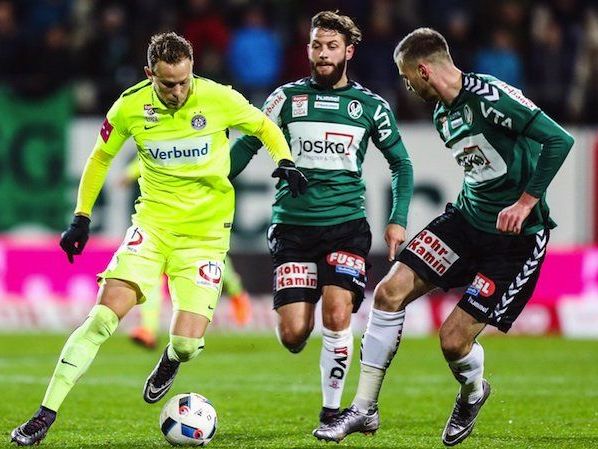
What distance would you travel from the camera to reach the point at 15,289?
16219mm

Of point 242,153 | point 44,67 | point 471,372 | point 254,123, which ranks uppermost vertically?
point 254,123

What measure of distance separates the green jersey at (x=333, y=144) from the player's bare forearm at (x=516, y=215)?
994mm

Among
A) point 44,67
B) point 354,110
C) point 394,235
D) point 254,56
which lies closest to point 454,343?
point 394,235

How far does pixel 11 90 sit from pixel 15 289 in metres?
2.49

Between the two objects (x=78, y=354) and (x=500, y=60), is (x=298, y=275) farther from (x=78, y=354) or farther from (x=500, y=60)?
(x=500, y=60)

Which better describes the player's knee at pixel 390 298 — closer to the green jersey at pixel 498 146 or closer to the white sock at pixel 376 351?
the white sock at pixel 376 351

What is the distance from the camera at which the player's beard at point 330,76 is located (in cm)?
815

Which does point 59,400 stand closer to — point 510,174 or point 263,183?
point 510,174

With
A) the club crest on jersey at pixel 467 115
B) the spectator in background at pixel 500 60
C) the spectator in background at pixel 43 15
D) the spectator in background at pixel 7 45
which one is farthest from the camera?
the spectator in background at pixel 43 15

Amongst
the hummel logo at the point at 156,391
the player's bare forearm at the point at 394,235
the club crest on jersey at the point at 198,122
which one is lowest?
the hummel logo at the point at 156,391

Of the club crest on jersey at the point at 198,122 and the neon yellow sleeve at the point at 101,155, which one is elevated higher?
the club crest on jersey at the point at 198,122

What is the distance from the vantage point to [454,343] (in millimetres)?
7457

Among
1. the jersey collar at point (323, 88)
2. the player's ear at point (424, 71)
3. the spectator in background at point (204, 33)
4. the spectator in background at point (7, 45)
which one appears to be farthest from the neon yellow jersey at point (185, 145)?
the spectator in background at point (7, 45)

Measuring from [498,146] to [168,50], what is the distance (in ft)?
6.19
